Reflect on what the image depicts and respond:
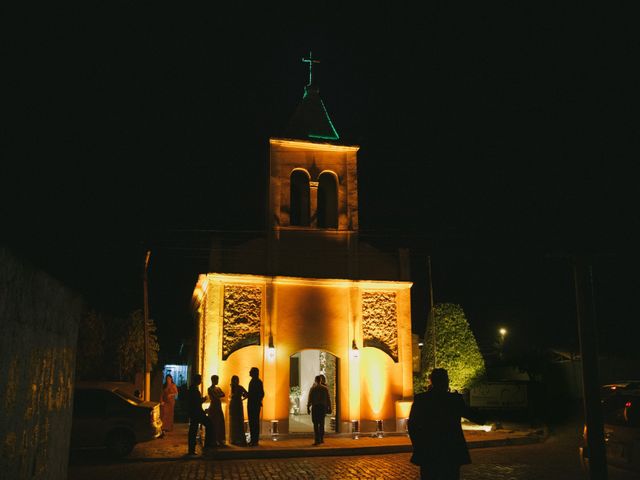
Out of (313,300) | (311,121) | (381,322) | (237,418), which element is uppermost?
(311,121)

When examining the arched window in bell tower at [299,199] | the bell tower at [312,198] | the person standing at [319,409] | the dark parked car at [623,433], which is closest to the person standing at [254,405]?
the person standing at [319,409]

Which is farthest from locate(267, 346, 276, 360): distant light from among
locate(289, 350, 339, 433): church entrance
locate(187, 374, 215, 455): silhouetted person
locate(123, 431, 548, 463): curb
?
locate(289, 350, 339, 433): church entrance

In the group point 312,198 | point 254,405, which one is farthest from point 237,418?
point 312,198

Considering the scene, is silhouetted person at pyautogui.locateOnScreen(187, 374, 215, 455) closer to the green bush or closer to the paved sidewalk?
the paved sidewalk

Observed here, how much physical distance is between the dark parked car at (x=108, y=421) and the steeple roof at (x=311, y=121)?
9.38 metres

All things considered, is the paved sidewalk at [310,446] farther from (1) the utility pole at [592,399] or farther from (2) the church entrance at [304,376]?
(1) the utility pole at [592,399]

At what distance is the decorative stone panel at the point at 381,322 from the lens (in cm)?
1850

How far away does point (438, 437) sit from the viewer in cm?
642

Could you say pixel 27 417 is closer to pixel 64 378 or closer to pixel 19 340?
pixel 19 340

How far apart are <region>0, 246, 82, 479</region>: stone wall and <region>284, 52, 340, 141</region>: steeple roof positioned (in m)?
14.1

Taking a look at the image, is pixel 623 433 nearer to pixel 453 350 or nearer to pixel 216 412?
pixel 216 412

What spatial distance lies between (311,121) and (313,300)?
594 centimetres

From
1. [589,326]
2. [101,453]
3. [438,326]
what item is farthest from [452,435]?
[438,326]

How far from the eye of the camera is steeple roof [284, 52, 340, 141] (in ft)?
64.5
